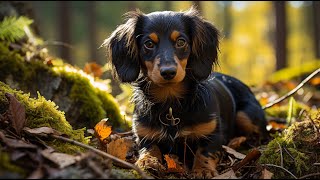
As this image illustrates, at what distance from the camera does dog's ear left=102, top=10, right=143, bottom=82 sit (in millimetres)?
3529

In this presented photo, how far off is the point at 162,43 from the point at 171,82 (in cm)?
40

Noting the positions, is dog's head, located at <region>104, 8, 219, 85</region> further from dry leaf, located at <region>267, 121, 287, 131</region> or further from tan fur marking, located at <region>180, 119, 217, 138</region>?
dry leaf, located at <region>267, 121, 287, 131</region>

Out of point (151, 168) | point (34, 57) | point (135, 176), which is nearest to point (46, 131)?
point (135, 176)

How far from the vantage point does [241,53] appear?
35.9 metres

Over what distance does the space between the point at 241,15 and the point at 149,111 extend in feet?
104

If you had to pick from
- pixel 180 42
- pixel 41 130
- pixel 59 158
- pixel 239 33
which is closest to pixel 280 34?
pixel 180 42

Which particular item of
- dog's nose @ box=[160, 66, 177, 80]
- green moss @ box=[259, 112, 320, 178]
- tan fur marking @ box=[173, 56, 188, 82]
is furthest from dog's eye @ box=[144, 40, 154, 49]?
green moss @ box=[259, 112, 320, 178]

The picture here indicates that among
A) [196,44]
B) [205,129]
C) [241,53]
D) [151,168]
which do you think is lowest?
[151,168]

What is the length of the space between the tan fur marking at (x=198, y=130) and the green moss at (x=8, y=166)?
165 centimetres

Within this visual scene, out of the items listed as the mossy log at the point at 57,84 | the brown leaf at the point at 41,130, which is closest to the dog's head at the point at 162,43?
the mossy log at the point at 57,84

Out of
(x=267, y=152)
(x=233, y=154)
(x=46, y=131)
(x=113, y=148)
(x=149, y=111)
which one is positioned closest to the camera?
(x=46, y=131)

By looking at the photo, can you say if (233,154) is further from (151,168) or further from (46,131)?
(46,131)

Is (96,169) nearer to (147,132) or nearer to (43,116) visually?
(43,116)

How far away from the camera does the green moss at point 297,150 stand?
2711 millimetres
